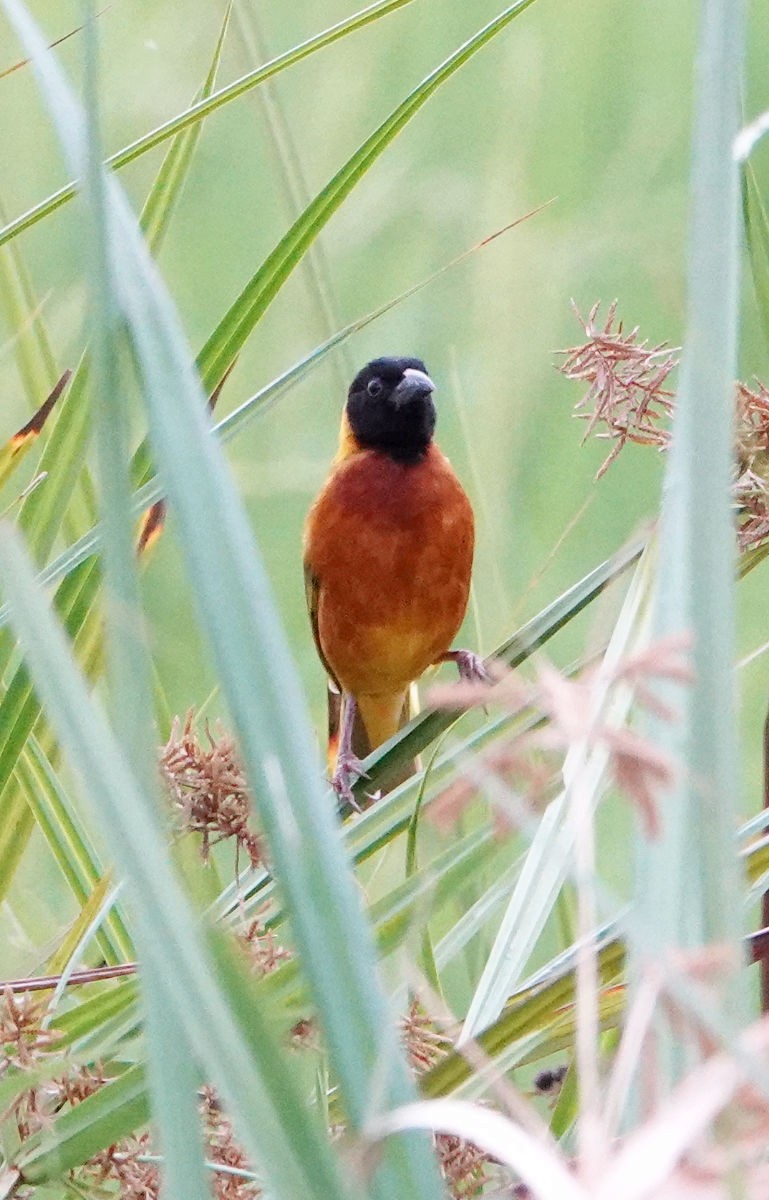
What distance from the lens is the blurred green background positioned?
275 cm

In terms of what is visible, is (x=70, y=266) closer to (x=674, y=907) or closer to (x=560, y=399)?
(x=560, y=399)

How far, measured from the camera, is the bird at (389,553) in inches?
69.8

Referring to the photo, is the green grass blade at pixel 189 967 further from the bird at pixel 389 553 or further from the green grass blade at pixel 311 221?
the bird at pixel 389 553

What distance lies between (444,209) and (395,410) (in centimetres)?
124

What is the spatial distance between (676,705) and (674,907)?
60mm

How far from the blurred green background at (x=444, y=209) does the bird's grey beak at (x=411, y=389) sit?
0.76 m

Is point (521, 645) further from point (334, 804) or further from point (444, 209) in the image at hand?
point (444, 209)

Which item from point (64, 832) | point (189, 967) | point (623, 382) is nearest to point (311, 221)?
point (623, 382)

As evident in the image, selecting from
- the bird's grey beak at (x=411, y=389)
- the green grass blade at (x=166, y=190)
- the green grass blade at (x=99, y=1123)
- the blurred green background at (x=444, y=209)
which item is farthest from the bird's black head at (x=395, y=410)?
the green grass blade at (x=99, y=1123)

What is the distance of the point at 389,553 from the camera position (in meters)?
1.77

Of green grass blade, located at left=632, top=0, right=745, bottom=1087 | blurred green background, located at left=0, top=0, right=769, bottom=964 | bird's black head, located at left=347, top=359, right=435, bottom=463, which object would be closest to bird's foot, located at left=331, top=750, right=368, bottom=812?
bird's black head, located at left=347, top=359, right=435, bottom=463

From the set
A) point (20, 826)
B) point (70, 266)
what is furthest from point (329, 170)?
point (20, 826)

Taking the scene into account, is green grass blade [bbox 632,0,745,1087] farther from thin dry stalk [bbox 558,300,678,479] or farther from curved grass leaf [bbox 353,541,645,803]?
thin dry stalk [bbox 558,300,678,479]

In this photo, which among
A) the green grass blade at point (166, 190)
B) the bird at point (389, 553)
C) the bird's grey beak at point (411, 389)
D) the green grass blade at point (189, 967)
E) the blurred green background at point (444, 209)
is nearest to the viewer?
the green grass blade at point (189, 967)
